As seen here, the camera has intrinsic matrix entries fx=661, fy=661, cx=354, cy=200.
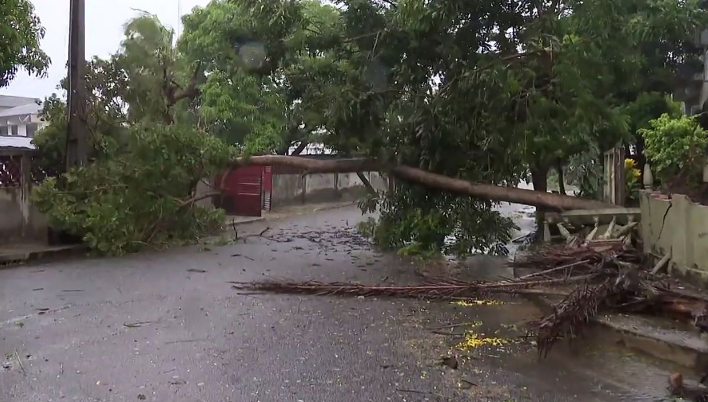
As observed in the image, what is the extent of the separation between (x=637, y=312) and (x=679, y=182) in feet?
8.87

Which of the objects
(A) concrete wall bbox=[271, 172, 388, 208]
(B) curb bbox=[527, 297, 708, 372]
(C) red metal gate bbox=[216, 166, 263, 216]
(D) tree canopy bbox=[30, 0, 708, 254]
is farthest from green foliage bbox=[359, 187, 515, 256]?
(A) concrete wall bbox=[271, 172, 388, 208]

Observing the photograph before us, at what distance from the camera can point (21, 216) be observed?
39.1 ft

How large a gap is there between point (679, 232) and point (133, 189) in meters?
8.39

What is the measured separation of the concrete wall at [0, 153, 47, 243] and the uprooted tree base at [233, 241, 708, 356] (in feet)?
18.3

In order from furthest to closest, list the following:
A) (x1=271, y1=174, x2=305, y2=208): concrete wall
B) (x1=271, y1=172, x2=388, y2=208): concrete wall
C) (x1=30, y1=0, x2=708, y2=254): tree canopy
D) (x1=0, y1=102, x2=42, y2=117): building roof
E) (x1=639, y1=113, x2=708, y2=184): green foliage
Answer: (x1=0, y1=102, x2=42, y2=117): building roof, (x1=271, y1=172, x2=388, y2=208): concrete wall, (x1=271, y1=174, x2=305, y2=208): concrete wall, (x1=30, y1=0, x2=708, y2=254): tree canopy, (x1=639, y1=113, x2=708, y2=184): green foliage

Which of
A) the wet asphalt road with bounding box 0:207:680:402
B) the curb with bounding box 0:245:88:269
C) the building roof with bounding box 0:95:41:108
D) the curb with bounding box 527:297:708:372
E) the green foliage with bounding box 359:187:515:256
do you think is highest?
the building roof with bounding box 0:95:41:108

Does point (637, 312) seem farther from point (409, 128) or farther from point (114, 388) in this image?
point (409, 128)

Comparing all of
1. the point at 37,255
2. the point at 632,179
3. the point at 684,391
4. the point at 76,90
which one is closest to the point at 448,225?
the point at 632,179

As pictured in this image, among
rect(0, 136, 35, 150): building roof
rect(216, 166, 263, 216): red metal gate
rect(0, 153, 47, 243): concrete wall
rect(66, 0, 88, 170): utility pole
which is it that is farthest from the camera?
rect(216, 166, 263, 216): red metal gate

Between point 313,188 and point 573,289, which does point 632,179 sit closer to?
point 573,289

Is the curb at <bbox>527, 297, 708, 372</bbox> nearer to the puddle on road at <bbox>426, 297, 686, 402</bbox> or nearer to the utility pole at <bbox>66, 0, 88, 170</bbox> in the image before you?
the puddle on road at <bbox>426, 297, 686, 402</bbox>

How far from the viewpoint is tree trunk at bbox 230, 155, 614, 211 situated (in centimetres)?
1027

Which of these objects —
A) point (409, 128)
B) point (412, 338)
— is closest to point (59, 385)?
point (412, 338)

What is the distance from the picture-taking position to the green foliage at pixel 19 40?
10266 millimetres
